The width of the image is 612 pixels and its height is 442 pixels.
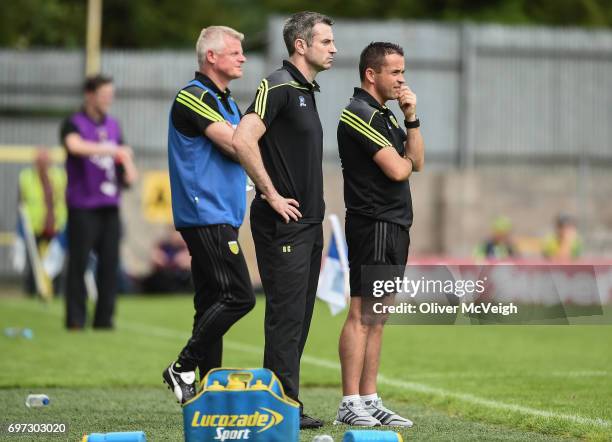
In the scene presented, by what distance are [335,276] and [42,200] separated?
1049 cm

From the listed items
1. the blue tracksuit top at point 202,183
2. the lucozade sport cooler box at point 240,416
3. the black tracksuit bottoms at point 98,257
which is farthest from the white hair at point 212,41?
the black tracksuit bottoms at point 98,257

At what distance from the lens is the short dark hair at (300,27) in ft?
24.3

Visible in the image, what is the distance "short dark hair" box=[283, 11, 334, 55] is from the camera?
7422 millimetres

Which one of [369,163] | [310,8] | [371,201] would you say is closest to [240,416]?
[371,201]

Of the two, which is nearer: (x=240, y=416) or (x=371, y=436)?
(x=371, y=436)

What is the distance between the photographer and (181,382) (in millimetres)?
7637

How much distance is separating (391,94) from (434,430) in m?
1.81

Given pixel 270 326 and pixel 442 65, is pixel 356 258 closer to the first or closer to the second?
pixel 270 326

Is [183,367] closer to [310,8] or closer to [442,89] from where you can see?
[442,89]

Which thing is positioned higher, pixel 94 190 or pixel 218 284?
pixel 218 284

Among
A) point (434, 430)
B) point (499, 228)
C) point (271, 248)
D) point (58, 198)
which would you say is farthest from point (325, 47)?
point (58, 198)

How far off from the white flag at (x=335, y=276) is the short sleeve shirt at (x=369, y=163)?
3.47 meters

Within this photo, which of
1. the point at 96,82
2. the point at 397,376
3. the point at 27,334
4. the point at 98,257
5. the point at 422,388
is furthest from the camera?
the point at 98,257

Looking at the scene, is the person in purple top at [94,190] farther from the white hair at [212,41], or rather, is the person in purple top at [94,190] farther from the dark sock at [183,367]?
the dark sock at [183,367]
